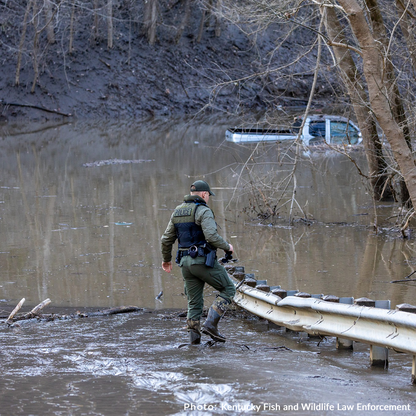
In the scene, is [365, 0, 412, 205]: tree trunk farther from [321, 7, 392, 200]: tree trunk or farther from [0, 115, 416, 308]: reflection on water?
[0, 115, 416, 308]: reflection on water

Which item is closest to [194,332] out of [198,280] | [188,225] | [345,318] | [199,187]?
[198,280]

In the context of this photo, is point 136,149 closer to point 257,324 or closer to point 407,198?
point 407,198

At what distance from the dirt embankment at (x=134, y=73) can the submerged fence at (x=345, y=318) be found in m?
32.6

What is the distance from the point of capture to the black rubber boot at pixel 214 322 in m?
5.79

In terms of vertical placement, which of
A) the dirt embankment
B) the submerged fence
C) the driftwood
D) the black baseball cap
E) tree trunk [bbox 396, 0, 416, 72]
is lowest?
the driftwood

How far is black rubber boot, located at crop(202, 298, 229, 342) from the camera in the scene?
5.79m

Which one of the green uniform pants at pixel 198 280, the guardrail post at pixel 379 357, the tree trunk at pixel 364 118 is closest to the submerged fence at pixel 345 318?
the guardrail post at pixel 379 357

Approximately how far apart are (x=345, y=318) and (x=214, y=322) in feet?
4.57

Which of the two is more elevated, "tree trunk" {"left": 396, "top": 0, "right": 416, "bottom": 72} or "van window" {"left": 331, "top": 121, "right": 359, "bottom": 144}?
"tree trunk" {"left": 396, "top": 0, "right": 416, "bottom": 72}

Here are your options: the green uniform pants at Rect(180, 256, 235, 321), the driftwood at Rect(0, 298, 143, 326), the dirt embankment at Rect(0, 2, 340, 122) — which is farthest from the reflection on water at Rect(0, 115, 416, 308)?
the dirt embankment at Rect(0, 2, 340, 122)

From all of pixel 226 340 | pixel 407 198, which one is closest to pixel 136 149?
pixel 407 198

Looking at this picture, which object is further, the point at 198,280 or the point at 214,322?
the point at 198,280

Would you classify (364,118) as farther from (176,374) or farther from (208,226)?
(176,374)

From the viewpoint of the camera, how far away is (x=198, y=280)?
6.00 meters
